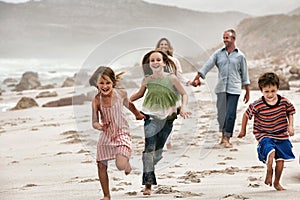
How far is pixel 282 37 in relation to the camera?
101 ft

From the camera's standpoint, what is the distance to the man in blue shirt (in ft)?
20.6

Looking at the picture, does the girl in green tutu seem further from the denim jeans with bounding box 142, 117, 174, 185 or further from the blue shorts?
the blue shorts

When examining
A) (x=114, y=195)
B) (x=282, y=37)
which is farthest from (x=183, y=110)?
(x=282, y=37)

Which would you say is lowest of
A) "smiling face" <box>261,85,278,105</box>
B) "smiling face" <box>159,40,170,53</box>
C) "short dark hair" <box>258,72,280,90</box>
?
"smiling face" <box>261,85,278,105</box>

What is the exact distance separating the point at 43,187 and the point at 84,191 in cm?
47

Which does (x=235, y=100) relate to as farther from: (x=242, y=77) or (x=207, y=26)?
(x=207, y=26)

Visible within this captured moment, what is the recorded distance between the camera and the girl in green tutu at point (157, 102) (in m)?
3.97

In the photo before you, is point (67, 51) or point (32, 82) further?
point (67, 51)

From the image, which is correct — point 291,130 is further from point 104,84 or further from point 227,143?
point 227,143

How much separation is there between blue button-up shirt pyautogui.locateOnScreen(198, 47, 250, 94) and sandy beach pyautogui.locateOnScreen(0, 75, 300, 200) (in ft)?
2.12

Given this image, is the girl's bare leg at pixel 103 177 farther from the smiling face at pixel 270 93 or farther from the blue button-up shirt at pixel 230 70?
the blue button-up shirt at pixel 230 70

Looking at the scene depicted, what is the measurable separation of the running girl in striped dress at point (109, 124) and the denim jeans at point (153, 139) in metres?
0.38

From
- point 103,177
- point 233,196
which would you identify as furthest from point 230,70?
point 103,177

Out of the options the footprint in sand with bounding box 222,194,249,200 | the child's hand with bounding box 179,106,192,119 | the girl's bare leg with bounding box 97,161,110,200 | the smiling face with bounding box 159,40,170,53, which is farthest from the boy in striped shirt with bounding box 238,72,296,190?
the smiling face with bounding box 159,40,170,53
